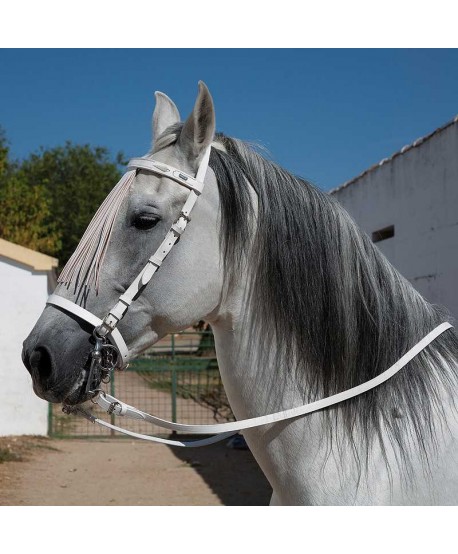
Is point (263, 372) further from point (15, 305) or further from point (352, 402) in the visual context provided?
point (15, 305)

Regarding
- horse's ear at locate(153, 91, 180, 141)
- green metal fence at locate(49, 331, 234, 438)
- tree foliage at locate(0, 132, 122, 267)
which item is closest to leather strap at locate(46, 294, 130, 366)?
horse's ear at locate(153, 91, 180, 141)

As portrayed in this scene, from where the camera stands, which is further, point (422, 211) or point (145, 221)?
point (422, 211)

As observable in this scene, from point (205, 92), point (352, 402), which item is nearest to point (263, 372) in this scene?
point (352, 402)

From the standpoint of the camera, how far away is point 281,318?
1.90m

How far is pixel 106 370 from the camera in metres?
1.79

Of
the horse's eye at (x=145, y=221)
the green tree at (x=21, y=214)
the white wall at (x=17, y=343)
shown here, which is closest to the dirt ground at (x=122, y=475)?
the white wall at (x=17, y=343)

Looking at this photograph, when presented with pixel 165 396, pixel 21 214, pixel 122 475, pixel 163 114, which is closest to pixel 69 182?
pixel 21 214

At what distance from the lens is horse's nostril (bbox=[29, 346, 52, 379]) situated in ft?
5.68

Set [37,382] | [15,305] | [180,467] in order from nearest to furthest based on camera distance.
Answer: [37,382] < [180,467] < [15,305]

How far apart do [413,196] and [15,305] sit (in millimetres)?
6719

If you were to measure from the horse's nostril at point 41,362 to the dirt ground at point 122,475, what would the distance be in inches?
209

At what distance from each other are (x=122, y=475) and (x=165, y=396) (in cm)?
505

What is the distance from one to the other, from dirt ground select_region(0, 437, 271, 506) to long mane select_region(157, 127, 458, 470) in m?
5.18

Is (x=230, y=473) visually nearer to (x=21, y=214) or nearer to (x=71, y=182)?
(x=21, y=214)
